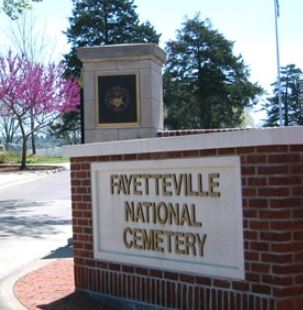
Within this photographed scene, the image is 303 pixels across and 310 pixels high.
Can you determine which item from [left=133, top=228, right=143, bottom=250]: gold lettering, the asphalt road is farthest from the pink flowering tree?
[left=133, top=228, right=143, bottom=250]: gold lettering

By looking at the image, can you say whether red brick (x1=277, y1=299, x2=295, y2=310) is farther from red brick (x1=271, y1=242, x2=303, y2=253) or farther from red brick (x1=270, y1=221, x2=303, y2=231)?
red brick (x1=270, y1=221, x2=303, y2=231)

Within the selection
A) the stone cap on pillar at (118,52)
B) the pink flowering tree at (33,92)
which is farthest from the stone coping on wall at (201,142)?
the pink flowering tree at (33,92)

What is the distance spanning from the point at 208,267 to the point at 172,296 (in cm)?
51

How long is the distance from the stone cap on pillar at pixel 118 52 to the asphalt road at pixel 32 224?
2979 mm

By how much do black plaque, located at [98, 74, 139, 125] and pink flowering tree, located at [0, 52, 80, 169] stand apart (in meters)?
24.8

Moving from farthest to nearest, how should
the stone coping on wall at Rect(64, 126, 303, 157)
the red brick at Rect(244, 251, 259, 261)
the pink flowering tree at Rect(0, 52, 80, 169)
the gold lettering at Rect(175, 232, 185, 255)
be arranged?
1. the pink flowering tree at Rect(0, 52, 80, 169)
2. the gold lettering at Rect(175, 232, 185, 255)
3. the red brick at Rect(244, 251, 259, 261)
4. the stone coping on wall at Rect(64, 126, 303, 157)

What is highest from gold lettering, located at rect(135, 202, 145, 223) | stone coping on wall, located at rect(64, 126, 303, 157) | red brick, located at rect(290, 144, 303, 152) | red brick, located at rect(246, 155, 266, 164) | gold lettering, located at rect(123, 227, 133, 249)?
stone coping on wall, located at rect(64, 126, 303, 157)

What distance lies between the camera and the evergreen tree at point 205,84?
55844 mm

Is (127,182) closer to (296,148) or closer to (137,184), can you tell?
(137,184)

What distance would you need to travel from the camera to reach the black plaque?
33.6 ft

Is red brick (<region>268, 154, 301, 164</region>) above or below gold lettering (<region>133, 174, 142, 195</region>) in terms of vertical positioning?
above

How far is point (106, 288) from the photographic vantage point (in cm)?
Result: 622

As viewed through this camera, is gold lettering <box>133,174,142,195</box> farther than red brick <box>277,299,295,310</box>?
Yes

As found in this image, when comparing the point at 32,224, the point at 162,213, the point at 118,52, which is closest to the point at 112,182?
the point at 162,213
